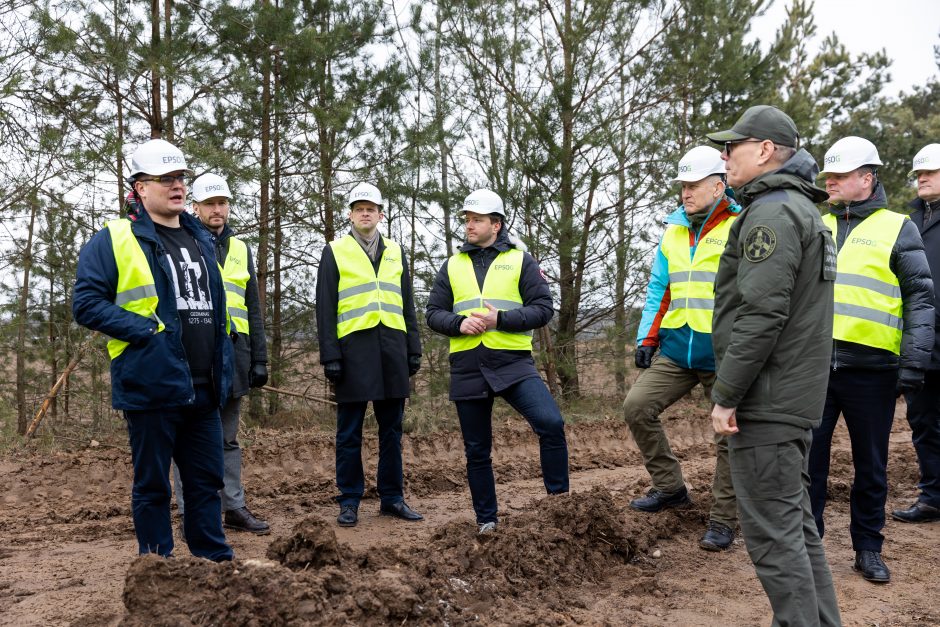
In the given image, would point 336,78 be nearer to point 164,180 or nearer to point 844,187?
point 164,180

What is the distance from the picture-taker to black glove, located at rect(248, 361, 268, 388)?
219 inches

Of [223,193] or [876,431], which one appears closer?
[876,431]

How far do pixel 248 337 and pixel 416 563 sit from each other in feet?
7.47

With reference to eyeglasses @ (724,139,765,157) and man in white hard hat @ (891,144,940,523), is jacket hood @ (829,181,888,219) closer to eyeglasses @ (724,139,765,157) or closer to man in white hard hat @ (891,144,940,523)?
man in white hard hat @ (891,144,940,523)

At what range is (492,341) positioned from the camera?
516 centimetres

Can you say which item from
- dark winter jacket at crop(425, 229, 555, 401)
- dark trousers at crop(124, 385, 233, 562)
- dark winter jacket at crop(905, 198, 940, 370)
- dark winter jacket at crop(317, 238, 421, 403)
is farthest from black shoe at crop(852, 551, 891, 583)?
dark trousers at crop(124, 385, 233, 562)

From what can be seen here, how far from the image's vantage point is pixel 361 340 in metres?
5.58

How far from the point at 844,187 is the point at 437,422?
556cm

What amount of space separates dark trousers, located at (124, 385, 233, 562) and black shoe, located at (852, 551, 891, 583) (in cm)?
362

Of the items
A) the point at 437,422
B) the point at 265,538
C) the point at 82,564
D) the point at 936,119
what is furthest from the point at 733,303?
the point at 936,119

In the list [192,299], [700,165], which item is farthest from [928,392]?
[192,299]

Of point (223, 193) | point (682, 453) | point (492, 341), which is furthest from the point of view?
point (682, 453)

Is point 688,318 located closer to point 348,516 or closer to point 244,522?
point 348,516

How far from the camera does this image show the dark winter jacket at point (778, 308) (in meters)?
3.03
